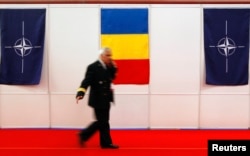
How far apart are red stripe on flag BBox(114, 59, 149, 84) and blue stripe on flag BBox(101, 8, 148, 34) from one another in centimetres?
62

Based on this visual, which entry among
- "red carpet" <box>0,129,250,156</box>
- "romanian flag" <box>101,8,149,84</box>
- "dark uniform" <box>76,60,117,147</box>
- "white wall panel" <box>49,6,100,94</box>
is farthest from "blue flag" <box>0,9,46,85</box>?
"dark uniform" <box>76,60,117,147</box>

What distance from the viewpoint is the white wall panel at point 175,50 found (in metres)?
8.63

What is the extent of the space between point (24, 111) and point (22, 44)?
1418 mm

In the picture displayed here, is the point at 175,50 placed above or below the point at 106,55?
above

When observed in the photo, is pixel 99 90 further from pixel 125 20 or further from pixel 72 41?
pixel 125 20

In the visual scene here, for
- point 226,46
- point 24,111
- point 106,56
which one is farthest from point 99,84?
point 226,46

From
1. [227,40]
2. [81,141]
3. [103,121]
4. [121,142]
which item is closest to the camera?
[103,121]

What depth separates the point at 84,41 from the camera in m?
8.70

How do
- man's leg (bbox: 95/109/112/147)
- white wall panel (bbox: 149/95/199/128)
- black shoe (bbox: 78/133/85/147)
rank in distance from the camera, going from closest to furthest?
1. man's leg (bbox: 95/109/112/147)
2. black shoe (bbox: 78/133/85/147)
3. white wall panel (bbox: 149/95/199/128)

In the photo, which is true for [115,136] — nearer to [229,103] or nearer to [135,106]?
[135,106]

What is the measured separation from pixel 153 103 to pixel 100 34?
5.96ft

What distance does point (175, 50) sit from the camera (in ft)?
28.5

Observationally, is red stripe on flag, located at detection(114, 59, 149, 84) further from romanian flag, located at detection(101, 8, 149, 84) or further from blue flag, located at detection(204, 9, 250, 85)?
blue flag, located at detection(204, 9, 250, 85)

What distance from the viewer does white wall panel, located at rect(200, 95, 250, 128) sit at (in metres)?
8.80
